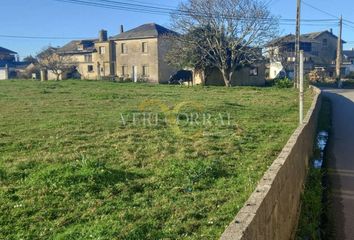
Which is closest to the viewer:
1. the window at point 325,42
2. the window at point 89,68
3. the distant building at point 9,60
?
the window at point 89,68

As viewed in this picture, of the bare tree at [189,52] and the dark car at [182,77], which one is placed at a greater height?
the bare tree at [189,52]

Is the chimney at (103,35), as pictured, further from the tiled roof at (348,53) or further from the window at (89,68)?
the tiled roof at (348,53)

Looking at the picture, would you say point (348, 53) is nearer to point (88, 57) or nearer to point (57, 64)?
point (88, 57)

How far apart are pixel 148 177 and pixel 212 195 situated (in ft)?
4.16

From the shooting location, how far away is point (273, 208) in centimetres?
377

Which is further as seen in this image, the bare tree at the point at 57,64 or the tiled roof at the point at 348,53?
the tiled roof at the point at 348,53

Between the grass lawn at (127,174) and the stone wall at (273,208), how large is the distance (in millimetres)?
676

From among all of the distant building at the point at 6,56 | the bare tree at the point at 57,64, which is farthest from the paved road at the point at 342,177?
the distant building at the point at 6,56

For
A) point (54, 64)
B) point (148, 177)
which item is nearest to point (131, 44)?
point (54, 64)

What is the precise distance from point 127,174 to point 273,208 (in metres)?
3.23

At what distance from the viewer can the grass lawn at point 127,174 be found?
4.49m

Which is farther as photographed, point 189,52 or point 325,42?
point 325,42

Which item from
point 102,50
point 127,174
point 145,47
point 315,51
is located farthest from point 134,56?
point 127,174

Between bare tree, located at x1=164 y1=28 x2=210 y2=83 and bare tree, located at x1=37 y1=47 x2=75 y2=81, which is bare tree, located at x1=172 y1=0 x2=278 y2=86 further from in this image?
bare tree, located at x1=37 y1=47 x2=75 y2=81
